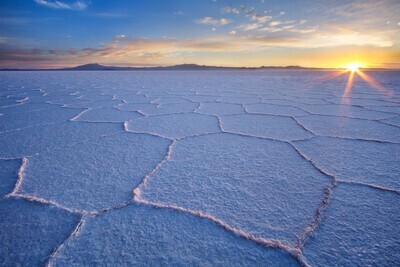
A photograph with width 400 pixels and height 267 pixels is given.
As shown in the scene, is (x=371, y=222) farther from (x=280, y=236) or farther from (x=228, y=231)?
(x=228, y=231)

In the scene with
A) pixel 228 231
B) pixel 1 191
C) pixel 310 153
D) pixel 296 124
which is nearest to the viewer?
pixel 228 231

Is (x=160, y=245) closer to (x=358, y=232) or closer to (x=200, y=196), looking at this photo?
(x=200, y=196)

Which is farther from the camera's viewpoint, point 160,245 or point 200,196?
point 200,196

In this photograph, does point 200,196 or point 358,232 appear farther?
point 200,196

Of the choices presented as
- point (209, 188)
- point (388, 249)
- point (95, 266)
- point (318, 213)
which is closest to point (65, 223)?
point (95, 266)

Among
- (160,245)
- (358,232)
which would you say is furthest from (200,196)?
(358,232)

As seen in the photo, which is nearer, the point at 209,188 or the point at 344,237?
the point at 344,237

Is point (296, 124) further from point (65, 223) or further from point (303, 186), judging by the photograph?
point (65, 223)

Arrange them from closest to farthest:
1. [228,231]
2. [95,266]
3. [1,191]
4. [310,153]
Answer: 1. [95,266]
2. [228,231]
3. [1,191]
4. [310,153]

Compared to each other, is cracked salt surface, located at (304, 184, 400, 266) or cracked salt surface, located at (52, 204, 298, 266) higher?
cracked salt surface, located at (304, 184, 400, 266)

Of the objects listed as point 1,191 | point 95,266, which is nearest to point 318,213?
point 95,266

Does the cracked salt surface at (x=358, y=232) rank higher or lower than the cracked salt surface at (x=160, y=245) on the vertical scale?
higher
